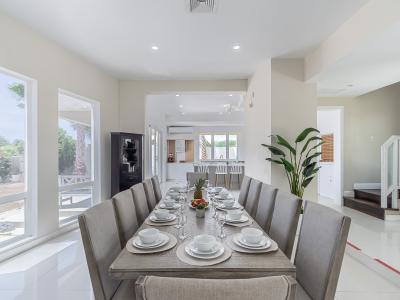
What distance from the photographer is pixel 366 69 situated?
3.78 metres

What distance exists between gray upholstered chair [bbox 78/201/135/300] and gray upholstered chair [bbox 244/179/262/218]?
171 cm

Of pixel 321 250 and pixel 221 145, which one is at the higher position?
pixel 221 145

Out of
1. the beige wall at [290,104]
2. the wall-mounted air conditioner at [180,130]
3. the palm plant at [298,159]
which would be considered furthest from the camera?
the wall-mounted air conditioner at [180,130]

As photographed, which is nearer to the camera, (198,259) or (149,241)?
(198,259)

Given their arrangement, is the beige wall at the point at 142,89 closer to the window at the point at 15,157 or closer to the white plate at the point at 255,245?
the window at the point at 15,157

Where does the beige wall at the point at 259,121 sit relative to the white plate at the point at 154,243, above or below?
above

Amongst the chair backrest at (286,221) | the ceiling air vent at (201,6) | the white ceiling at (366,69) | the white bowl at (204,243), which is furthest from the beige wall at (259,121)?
the white bowl at (204,243)

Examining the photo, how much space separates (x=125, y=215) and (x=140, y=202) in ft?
1.85

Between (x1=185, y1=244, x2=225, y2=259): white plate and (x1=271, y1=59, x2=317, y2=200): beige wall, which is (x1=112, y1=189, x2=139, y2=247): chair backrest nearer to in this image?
(x1=185, y1=244, x2=225, y2=259): white plate

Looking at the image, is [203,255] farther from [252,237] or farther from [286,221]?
[286,221]

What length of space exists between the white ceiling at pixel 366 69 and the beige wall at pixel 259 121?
3.05 ft

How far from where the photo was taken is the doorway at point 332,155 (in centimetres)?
588

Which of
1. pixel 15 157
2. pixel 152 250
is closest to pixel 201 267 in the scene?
pixel 152 250

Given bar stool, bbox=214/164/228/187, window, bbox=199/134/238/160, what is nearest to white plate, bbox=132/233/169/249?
bar stool, bbox=214/164/228/187
